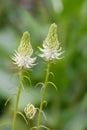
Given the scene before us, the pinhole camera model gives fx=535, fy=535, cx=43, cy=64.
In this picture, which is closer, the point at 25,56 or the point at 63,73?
the point at 25,56

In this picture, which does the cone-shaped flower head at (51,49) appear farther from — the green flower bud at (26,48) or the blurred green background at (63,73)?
the blurred green background at (63,73)

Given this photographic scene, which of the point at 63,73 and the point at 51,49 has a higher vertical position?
the point at 63,73

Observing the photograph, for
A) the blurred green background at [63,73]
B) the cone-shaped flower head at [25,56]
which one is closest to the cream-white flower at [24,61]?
the cone-shaped flower head at [25,56]

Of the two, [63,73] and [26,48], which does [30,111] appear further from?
[63,73]

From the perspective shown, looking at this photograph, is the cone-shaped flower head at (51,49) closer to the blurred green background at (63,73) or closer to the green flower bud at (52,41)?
the green flower bud at (52,41)

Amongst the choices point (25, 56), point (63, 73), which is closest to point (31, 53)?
point (25, 56)

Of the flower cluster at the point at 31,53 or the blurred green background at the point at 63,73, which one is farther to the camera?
the blurred green background at the point at 63,73

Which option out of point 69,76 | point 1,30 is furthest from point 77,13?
point 1,30

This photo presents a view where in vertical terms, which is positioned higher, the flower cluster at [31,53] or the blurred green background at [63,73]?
the blurred green background at [63,73]

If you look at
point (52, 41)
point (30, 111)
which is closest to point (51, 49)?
point (52, 41)

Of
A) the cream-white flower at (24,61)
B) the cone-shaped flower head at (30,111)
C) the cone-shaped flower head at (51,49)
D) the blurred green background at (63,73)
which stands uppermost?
the blurred green background at (63,73)

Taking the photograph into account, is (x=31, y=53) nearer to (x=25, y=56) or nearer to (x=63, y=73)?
(x=25, y=56)

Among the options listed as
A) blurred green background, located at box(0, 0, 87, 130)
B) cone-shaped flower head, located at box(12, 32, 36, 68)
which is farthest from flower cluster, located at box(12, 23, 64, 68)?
blurred green background, located at box(0, 0, 87, 130)
